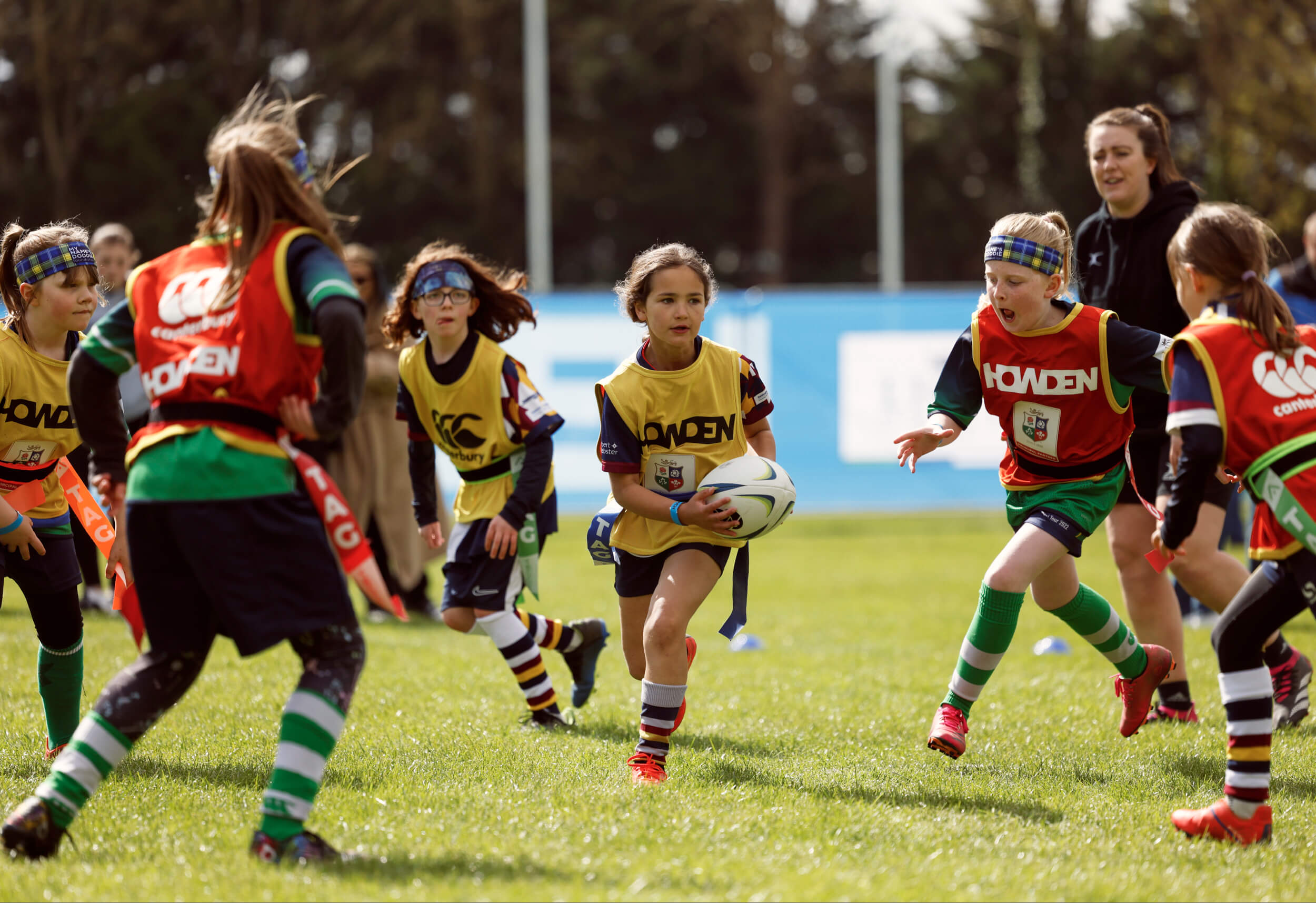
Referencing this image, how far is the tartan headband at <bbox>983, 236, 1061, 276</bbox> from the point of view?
462 cm

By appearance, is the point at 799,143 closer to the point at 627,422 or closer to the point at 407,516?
the point at 407,516

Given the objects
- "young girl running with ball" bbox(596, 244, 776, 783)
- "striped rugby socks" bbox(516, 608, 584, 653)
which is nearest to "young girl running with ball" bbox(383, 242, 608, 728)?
"striped rugby socks" bbox(516, 608, 584, 653)

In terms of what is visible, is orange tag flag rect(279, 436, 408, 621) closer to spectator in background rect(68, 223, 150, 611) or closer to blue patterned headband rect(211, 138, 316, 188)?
blue patterned headband rect(211, 138, 316, 188)

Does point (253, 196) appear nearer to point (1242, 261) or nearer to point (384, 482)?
point (1242, 261)

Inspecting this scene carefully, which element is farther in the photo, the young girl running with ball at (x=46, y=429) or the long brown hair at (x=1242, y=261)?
the young girl running with ball at (x=46, y=429)

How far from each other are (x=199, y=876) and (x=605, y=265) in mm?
34773

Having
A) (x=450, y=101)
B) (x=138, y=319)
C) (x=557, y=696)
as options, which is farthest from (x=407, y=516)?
(x=450, y=101)

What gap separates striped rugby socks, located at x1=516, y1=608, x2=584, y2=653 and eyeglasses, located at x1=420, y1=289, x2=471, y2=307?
1.39 meters

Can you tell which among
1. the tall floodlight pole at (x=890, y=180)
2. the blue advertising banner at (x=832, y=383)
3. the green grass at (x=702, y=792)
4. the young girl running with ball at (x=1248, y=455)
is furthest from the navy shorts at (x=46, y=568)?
the tall floodlight pole at (x=890, y=180)

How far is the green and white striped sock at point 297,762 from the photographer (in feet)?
11.5

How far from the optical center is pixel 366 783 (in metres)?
4.52

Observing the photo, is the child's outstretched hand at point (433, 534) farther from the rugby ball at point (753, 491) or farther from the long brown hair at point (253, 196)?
the long brown hair at point (253, 196)

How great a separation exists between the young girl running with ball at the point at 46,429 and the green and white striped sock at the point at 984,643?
10.6ft

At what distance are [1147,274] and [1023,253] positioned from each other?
1.22m
